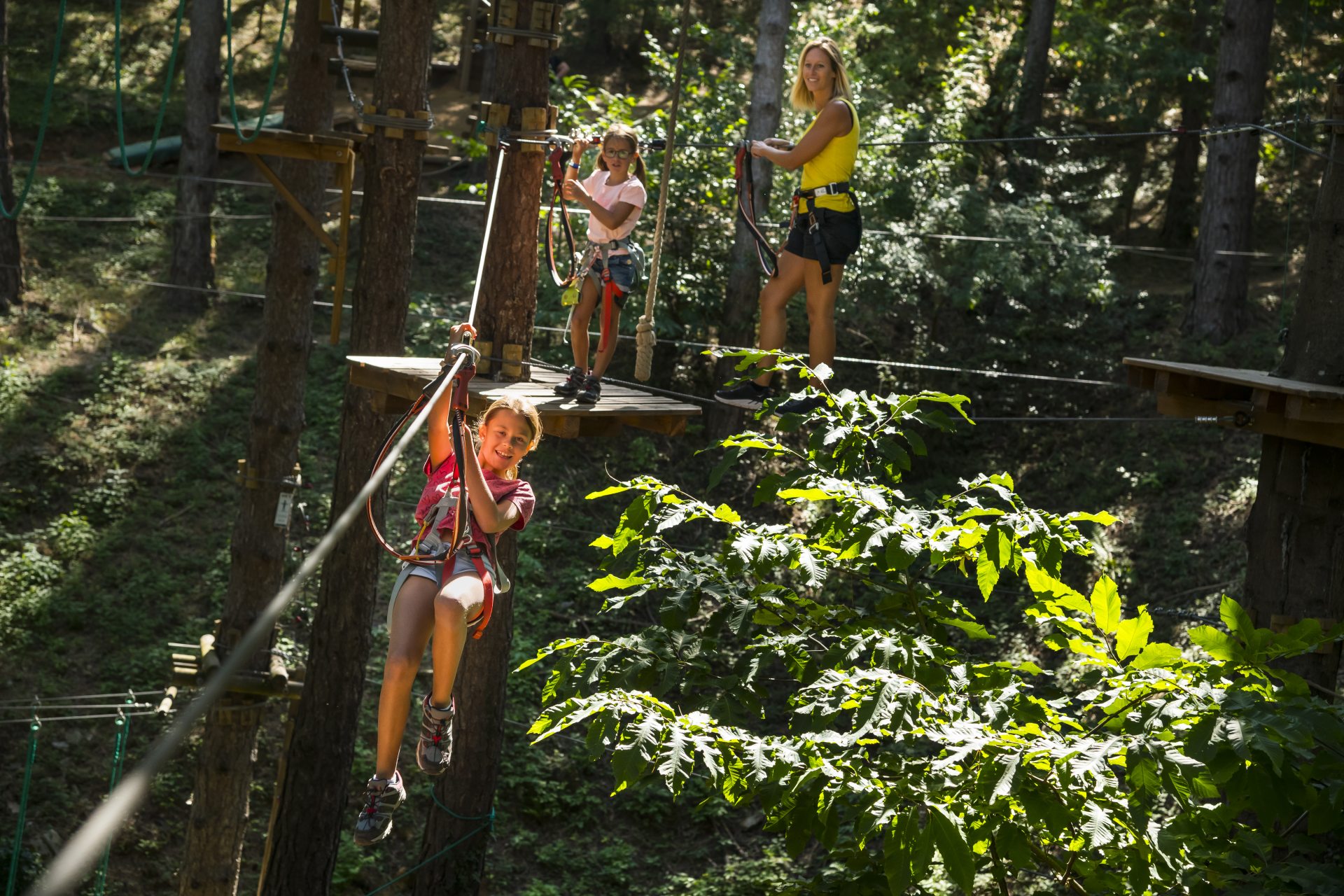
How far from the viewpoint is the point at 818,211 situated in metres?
6.45

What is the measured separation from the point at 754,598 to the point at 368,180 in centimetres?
426

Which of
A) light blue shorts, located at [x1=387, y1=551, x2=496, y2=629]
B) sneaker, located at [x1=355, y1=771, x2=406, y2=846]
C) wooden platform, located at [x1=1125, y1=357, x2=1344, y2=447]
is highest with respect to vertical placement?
wooden platform, located at [x1=1125, y1=357, x2=1344, y2=447]

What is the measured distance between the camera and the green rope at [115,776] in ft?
26.8

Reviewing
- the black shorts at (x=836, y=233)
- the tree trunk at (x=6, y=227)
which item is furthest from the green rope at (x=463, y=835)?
the tree trunk at (x=6, y=227)

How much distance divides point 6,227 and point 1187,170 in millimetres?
13269

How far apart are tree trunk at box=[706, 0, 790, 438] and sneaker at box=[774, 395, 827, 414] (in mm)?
6329

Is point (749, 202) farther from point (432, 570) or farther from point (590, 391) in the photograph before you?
point (432, 570)

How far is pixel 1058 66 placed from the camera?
18.6 m

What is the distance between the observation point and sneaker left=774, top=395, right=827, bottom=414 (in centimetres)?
508

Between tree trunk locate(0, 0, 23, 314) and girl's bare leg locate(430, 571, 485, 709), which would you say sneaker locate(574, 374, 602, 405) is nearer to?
girl's bare leg locate(430, 571, 485, 709)

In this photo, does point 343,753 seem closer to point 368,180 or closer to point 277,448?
point 277,448

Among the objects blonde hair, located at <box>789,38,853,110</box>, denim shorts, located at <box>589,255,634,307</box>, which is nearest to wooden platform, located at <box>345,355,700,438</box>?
denim shorts, located at <box>589,255,634,307</box>

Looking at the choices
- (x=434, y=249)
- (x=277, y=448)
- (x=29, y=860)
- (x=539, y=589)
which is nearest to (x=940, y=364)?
(x=539, y=589)

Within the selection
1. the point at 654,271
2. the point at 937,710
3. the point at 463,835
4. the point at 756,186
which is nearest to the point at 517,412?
the point at 654,271
